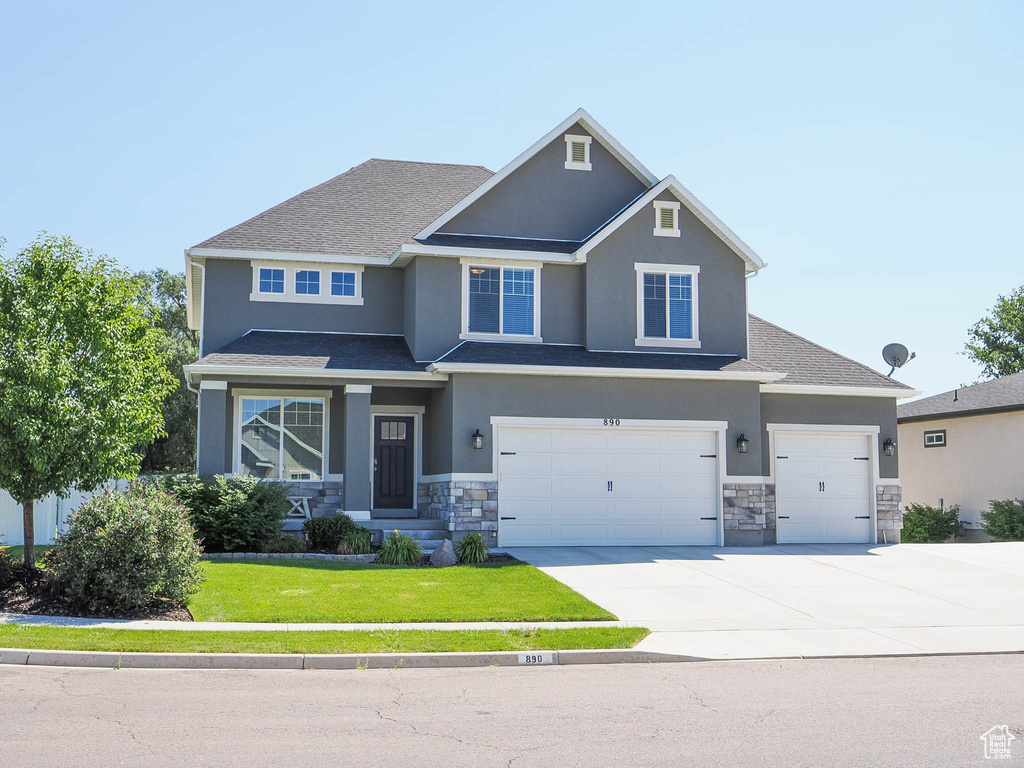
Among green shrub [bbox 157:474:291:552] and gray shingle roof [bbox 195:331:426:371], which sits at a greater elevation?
gray shingle roof [bbox 195:331:426:371]

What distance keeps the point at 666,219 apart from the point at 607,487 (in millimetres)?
6010

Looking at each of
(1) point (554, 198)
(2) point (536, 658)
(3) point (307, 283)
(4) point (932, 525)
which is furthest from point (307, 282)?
(4) point (932, 525)

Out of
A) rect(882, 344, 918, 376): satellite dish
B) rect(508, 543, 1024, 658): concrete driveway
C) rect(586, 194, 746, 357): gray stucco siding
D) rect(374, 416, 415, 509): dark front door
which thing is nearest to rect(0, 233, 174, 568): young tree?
rect(508, 543, 1024, 658): concrete driveway

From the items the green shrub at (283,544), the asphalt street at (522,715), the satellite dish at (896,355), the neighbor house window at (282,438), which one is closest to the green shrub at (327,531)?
the green shrub at (283,544)

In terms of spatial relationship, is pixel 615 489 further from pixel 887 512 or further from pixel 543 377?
pixel 887 512

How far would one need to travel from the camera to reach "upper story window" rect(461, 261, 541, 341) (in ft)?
66.7

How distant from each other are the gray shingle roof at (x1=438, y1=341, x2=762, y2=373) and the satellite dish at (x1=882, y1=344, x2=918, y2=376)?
22.7ft

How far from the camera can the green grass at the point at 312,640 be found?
9531mm

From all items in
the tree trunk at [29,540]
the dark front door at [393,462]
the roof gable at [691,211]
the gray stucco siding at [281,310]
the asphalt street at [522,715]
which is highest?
the roof gable at [691,211]

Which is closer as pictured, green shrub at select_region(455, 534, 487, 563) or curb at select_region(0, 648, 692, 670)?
curb at select_region(0, 648, 692, 670)

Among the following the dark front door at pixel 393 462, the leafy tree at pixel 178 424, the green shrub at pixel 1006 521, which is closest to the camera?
the dark front door at pixel 393 462

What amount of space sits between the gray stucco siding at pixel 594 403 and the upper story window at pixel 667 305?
148 centimetres

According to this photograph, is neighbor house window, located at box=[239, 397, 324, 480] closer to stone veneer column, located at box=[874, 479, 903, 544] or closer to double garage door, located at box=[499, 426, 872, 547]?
double garage door, located at box=[499, 426, 872, 547]

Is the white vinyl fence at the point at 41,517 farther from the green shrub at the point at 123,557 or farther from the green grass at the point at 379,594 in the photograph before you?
the green shrub at the point at 123,557
